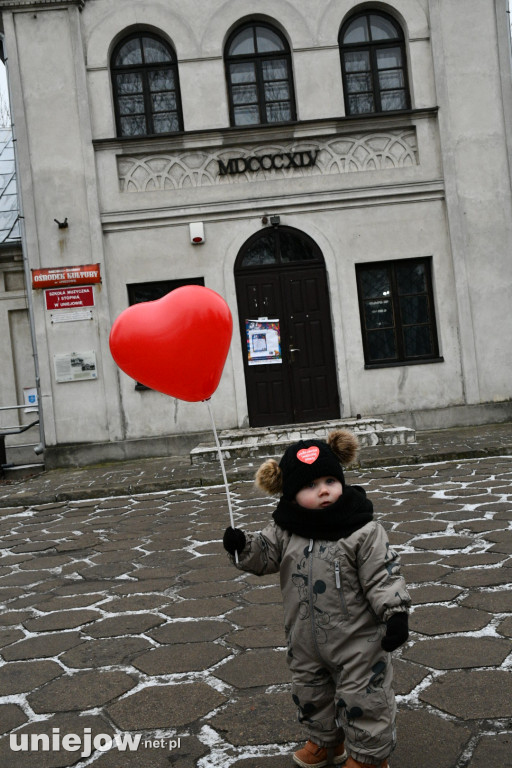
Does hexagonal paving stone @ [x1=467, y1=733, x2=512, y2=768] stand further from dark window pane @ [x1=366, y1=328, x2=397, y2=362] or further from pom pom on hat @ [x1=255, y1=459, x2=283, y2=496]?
dark window pane @ [x1=366, y1=328, x2=397, y2=362]

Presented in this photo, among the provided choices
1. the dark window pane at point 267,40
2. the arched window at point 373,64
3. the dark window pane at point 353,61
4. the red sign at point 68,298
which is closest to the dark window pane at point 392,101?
the arched window at point 373,64

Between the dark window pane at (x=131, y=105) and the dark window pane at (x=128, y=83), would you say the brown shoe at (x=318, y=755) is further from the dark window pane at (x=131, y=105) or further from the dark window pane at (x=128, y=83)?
the dark window pane at (x=128, y=83)

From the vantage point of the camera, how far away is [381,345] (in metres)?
12.0

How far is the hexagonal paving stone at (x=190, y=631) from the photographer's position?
3.59 meters

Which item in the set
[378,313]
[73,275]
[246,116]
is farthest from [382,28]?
[73,275]

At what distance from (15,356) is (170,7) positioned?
6.83 metres

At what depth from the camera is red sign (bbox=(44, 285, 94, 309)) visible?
11.6 m

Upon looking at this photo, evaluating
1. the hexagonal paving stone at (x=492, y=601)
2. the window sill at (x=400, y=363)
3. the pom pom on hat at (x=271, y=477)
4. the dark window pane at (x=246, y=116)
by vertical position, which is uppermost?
the dark window pane at (x=246, y=116)

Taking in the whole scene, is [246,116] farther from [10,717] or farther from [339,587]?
[339,587]

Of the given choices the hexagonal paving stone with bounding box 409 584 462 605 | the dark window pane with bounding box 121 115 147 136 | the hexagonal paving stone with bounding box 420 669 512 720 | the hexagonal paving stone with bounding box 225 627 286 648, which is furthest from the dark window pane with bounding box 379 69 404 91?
the hexagonal paving stone with bounding box 420 669 512 720

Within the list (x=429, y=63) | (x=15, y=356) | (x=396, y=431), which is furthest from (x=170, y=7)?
(x=396, y=431)

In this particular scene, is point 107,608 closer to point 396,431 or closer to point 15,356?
point 396,431

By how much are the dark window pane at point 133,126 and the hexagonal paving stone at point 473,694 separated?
11.0 meters

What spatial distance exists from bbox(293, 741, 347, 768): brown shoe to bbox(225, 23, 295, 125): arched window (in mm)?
11189
